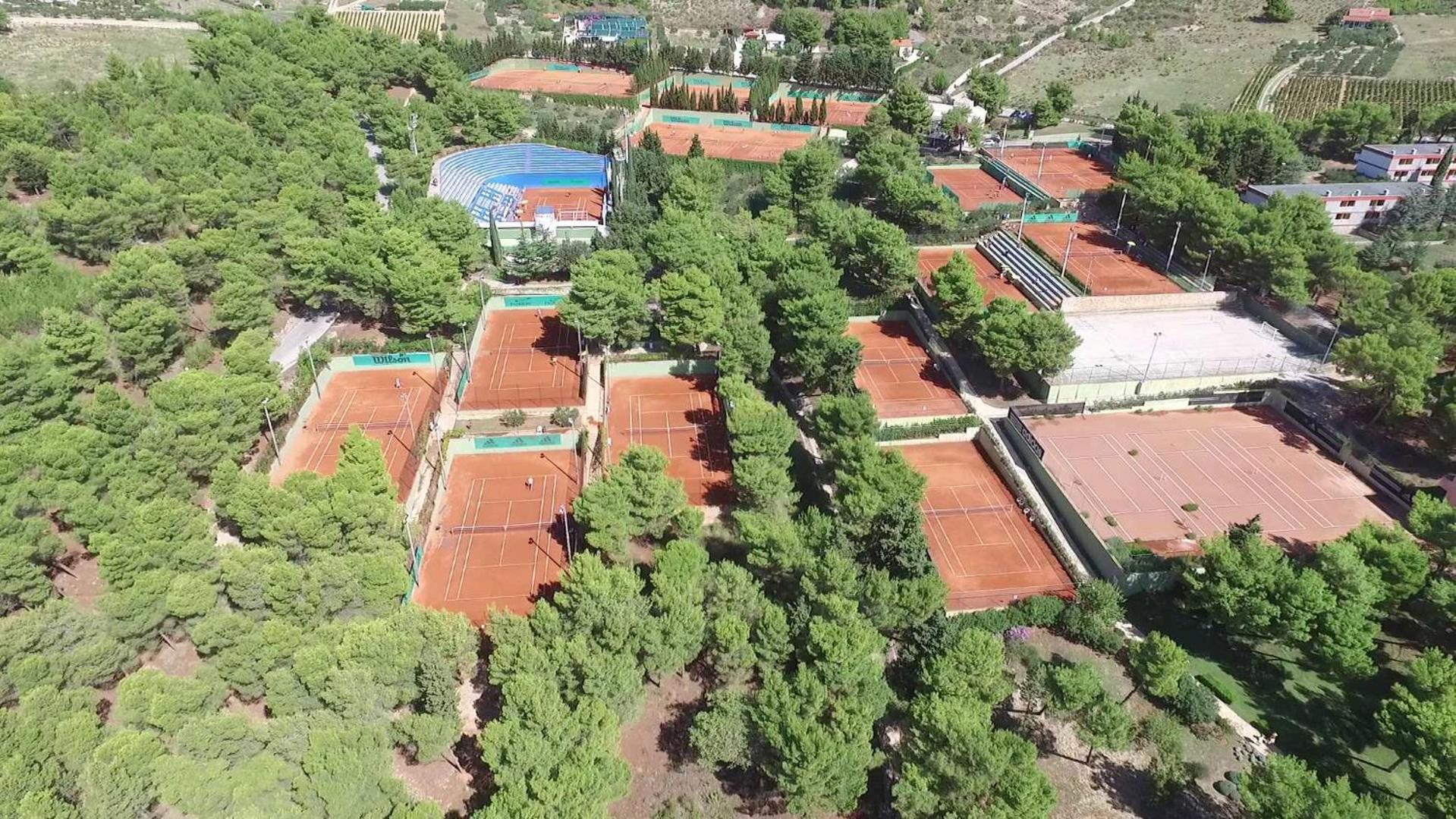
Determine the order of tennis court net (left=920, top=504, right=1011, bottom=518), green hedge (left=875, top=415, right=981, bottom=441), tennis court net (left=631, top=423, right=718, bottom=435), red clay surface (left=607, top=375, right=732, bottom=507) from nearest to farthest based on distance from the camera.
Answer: tennis court net (left=920, top=504, right=1011, bottom=518), red clay surface (left=607, top=375, right=732, bottom=507), green hedge (left=875, top=415, right=981, bottom=441), tennis court net (left=631, top=423, right=718, bottom=435)

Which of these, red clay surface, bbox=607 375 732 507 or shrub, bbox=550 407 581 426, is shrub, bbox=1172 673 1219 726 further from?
shrub, bbox=550 407 581 426

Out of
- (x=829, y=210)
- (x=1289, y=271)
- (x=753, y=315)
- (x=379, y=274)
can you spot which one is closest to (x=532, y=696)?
(x=753, y=315)

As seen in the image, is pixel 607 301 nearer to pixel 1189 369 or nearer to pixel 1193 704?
pixel 1193 704

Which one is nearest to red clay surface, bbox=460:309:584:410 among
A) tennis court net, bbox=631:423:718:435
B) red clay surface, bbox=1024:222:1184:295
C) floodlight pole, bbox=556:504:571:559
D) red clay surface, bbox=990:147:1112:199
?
tennis court net, bbox=631:423:718:435

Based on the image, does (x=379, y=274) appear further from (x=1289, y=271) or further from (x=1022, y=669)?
(x=1289, y=271)

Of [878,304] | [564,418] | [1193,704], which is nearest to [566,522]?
[564,418]

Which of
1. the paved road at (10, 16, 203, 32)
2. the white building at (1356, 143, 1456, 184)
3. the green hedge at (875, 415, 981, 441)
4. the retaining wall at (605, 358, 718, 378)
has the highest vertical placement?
the paved road at (10, 16, 203, 32)
